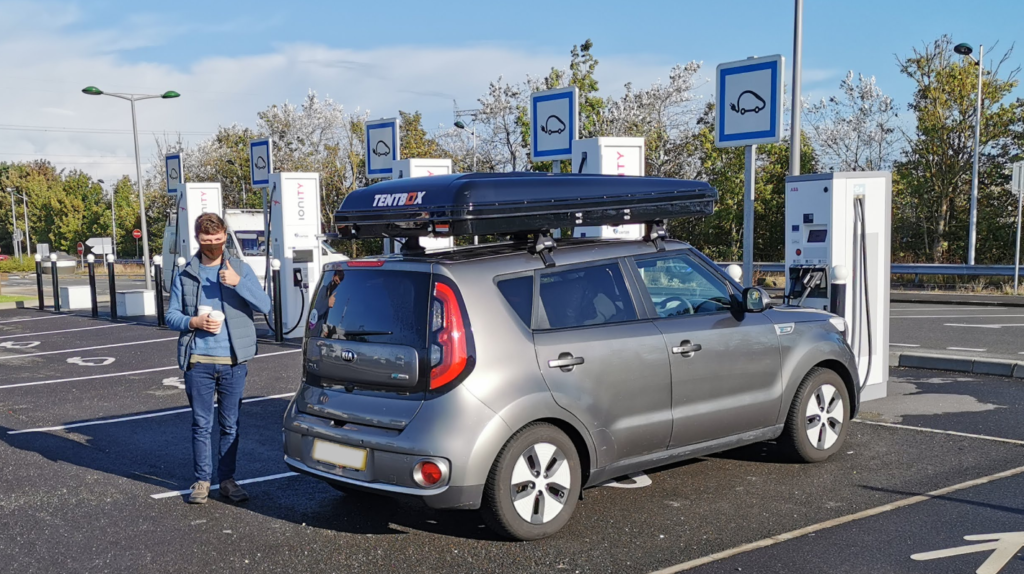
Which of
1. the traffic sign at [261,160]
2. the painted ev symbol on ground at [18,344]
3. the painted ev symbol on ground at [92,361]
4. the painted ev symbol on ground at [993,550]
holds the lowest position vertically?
the painted ev symbol on ground at [18,344]

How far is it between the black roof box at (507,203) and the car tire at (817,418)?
1.49 meters

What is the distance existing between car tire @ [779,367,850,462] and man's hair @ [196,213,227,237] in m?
3.99

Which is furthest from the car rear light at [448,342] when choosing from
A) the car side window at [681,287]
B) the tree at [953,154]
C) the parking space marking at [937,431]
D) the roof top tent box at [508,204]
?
the tree at [953,154]

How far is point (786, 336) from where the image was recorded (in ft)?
19.8

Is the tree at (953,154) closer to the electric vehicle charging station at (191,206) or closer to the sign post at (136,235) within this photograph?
the electric vehicle charging station at (191,206)

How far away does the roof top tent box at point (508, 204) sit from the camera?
4957mm

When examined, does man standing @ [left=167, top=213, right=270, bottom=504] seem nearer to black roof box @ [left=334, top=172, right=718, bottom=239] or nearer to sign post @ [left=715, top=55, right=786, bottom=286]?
black roof box @ [left=334, top=172, right=718, bottom=239]

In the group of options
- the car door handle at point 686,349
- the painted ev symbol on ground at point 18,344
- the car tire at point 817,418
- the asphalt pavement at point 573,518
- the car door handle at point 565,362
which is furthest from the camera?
the painted ev symbol on ground at point 18,344

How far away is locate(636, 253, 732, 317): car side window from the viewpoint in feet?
18.4

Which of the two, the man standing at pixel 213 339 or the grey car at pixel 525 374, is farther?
the man standing at pixel 213 339

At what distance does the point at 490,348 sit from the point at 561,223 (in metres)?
1.00

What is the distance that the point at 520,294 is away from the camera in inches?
195

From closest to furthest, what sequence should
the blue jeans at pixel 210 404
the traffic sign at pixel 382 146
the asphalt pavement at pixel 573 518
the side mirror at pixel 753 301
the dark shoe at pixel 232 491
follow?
the asphalt pavement at pixel 573 518
the blue jeans at pixel 210 404
the dark shoe at pixel 232 491
the side mirror at pixel 753 301
the traffic sign at pixel 382 146

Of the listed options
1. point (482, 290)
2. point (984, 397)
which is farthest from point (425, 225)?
point (984, 397)
